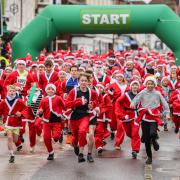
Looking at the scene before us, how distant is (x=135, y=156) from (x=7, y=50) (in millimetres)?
18555

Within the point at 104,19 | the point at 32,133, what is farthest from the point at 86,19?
the point at 32,133

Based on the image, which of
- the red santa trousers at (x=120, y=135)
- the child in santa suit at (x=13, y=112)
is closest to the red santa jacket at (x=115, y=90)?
the red santa trousers at (x=120, y=135)

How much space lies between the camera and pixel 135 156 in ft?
46.2

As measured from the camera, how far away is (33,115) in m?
15.5

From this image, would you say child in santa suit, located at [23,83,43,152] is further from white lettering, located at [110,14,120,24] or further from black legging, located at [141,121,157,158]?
white lettering, located at [110,14,120,24]

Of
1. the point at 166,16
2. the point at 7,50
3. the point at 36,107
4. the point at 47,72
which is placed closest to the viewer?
the point at 36,107

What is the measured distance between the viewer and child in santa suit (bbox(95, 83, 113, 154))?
48.8 ft

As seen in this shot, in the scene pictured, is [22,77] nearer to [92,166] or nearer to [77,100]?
[77,100]

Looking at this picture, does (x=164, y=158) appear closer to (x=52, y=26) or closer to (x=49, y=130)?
(x=49, y=130)

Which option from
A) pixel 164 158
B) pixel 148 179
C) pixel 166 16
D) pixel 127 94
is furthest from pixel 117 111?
pixel 166 16

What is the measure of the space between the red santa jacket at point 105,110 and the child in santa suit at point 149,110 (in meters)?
1.79

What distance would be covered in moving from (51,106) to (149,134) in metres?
1.96

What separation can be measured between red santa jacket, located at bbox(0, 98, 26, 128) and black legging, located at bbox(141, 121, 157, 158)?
93.0 inches

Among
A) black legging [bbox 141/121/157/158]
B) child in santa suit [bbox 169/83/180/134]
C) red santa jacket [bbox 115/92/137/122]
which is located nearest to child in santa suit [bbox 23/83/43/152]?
red santa jacket [bbox 115/92/137/122]
